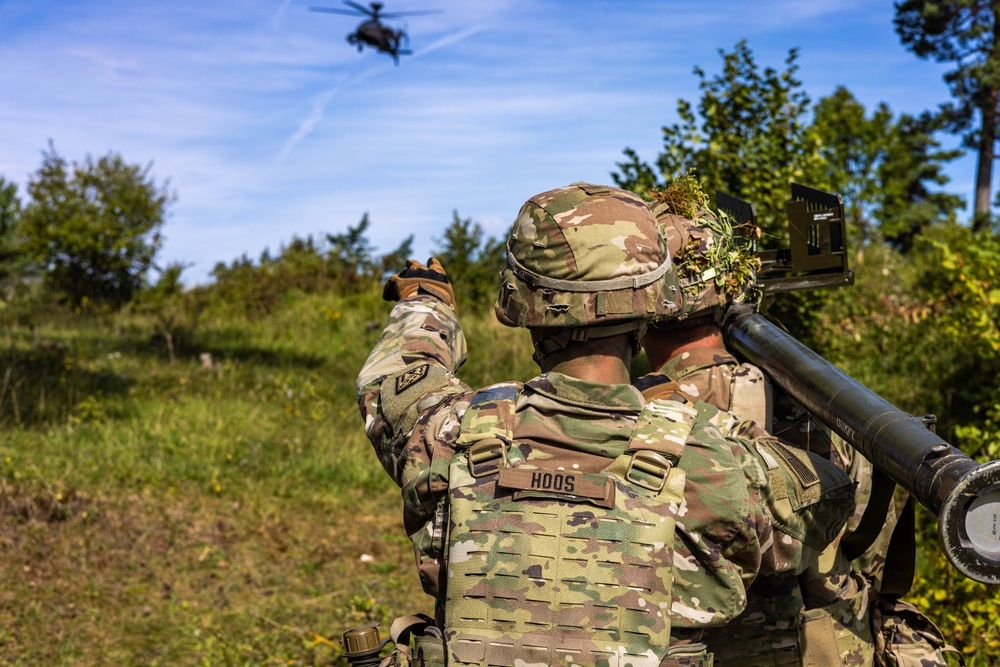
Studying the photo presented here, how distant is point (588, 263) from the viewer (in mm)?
2068

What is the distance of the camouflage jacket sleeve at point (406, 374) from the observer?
2.24m

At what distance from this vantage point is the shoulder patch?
228cm

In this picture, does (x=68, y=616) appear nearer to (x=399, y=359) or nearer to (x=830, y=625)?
(x=399, y=359)

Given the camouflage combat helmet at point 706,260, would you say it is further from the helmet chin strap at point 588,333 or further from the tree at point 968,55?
the tree at point 968,55

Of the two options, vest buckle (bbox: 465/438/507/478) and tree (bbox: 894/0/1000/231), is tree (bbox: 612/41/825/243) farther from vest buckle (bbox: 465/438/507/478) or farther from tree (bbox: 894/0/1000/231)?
tree (bbox: 894/0/1000/231)

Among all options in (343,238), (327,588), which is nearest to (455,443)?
(327,588)

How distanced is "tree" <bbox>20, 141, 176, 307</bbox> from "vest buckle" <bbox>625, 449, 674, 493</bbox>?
1535 cm

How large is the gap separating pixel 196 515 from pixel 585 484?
5.10m

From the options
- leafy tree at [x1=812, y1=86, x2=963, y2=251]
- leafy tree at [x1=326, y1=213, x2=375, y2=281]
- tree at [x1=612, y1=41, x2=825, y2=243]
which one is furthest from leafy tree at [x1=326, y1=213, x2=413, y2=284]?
leafy tree at [x1=812, y1=86, x2=963, y2=251]

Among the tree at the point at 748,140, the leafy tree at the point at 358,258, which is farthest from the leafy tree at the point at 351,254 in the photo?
the tree at the point at 748,140

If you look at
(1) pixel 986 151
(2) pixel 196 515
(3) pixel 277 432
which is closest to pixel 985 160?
(1) pixel 986 151

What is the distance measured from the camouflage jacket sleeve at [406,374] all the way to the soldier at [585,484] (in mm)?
10

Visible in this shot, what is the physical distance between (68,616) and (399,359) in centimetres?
399

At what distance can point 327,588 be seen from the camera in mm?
5730
